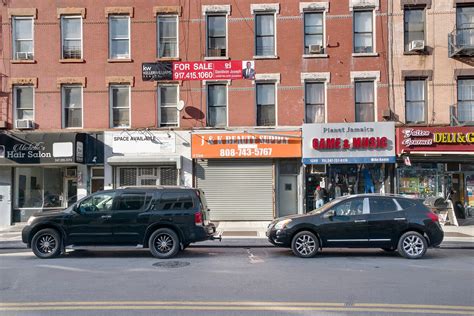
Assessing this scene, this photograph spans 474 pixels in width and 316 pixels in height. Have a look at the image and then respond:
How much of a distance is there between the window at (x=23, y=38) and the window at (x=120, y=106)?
4038 millimetres

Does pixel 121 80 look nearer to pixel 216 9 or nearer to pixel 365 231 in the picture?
pixel 216 9

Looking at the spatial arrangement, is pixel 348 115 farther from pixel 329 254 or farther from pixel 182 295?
pixel 182 295

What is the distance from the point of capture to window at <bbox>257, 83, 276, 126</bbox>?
1970 cm

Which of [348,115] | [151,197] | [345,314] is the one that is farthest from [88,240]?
[348,115]

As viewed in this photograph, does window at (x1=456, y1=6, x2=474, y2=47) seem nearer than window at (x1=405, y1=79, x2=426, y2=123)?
Yes

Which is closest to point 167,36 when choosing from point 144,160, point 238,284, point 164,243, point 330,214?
point 144,160

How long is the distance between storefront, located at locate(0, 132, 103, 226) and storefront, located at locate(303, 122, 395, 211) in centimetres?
908

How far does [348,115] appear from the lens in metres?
19.4

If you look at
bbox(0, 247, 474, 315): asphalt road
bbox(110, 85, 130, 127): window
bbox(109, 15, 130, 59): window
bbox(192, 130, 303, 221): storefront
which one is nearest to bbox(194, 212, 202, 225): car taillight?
bbox(0, 247, 474, 315): asphalt road

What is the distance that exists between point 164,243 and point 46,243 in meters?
2.90

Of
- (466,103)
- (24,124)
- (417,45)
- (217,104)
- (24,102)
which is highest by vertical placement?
(417,45)

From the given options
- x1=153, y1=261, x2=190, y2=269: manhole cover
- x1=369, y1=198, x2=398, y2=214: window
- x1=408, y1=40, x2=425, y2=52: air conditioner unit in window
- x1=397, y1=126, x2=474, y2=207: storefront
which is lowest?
x1=153, y1=261, x2=190, y2=269: manhole cover

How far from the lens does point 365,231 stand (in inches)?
430

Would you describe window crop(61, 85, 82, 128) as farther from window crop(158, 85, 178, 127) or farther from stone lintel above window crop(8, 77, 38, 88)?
window crop(158, 85, 178, 127)
